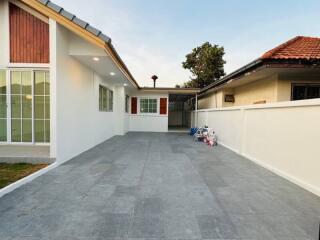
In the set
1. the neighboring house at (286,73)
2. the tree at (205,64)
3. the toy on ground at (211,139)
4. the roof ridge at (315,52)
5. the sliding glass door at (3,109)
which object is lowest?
the toy on ground at (211,139)

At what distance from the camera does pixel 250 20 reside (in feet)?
37.0

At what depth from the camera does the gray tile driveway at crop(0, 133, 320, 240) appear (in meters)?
2.04

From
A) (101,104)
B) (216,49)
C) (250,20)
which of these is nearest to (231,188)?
(101,104)

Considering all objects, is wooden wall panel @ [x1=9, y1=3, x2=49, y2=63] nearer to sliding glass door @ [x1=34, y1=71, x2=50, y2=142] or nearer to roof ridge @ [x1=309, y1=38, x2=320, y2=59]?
sliding glass door @ [x1=34, y1=71, x2=50, y2=142]

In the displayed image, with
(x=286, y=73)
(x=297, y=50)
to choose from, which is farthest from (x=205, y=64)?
(x=297, y=50)

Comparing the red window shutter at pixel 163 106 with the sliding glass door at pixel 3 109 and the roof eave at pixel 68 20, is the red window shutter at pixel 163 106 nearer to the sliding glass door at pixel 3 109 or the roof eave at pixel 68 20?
the roof eave at pixel 68 20

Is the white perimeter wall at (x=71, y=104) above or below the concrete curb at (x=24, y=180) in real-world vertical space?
above

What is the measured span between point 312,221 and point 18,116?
6.26 metres

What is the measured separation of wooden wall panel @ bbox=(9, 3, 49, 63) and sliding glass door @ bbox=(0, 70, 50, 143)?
36 cm

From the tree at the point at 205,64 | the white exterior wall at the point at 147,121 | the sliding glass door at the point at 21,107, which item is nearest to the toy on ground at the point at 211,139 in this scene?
the white exterior wall at the point at 147,121

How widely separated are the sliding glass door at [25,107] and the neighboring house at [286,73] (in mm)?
5938

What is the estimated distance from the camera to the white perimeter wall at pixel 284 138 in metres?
3.15

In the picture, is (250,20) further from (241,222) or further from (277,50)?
(241,222)

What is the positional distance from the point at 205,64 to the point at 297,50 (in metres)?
16.7
